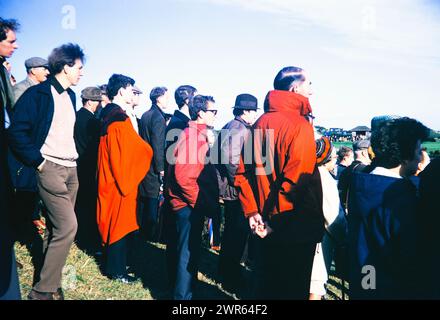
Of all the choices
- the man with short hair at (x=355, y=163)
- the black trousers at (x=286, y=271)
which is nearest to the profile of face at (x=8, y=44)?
the black trousers at (x=286, y=271)

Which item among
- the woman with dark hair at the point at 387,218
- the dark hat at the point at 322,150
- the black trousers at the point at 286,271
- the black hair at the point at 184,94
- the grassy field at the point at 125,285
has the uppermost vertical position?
the black hair at the point at 184,94

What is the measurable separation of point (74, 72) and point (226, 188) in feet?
7.94

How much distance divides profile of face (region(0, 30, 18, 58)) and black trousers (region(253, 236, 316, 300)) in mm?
2687

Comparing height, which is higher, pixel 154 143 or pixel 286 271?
pixel 154 143

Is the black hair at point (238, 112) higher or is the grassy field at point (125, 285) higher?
the black hair at point (238, 112)

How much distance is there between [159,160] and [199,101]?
178cm

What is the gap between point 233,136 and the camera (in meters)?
4.50

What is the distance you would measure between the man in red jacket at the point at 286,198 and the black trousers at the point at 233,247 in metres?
1.66

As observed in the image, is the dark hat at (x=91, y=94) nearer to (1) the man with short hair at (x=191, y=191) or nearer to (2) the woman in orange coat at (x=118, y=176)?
(2) the woman in orange coat at (x=118, y=176)

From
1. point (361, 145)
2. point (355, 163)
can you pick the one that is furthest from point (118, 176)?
point (361, 145)

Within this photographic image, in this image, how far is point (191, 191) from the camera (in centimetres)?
344

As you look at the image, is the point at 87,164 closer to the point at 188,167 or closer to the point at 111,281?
the point at 111,281

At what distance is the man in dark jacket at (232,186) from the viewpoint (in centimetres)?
432
